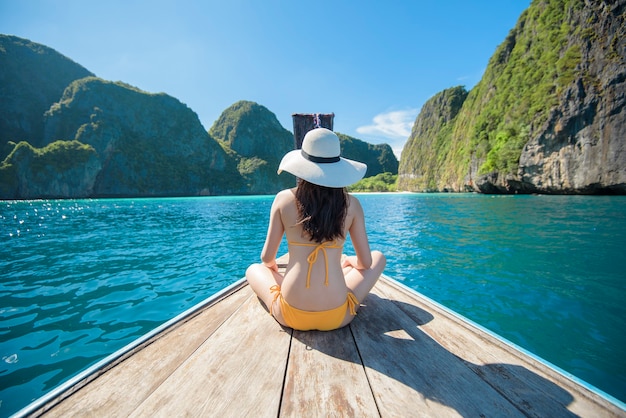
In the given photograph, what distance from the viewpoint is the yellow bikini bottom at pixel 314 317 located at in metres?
2.23

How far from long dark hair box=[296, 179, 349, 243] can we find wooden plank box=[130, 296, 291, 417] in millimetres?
966

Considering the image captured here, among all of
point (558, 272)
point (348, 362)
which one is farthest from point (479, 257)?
point (348, 362)

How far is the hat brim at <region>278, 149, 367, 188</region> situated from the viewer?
80.1 inches

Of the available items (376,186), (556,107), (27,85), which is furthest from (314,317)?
(27,85)

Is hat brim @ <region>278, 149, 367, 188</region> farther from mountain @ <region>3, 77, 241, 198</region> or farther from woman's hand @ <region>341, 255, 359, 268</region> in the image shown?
mountain @ <region>3, 77, 241, 198</region>

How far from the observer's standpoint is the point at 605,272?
610 cm

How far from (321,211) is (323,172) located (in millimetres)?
316

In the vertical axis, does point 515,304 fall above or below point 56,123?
below

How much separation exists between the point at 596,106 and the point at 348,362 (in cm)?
4832

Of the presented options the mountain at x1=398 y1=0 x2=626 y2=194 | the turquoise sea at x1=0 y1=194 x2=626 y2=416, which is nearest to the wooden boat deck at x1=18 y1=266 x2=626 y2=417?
the turquoise sea at x1=0 y1=194 x2=626 y2=416

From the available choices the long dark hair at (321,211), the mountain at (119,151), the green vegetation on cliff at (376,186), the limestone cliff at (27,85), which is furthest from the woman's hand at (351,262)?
the limestone cliff at (27,85)

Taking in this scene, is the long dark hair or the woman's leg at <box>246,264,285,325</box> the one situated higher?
the long dark hair

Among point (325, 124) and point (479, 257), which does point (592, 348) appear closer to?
point (479, 257)

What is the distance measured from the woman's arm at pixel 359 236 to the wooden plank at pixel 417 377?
0.60 metres
